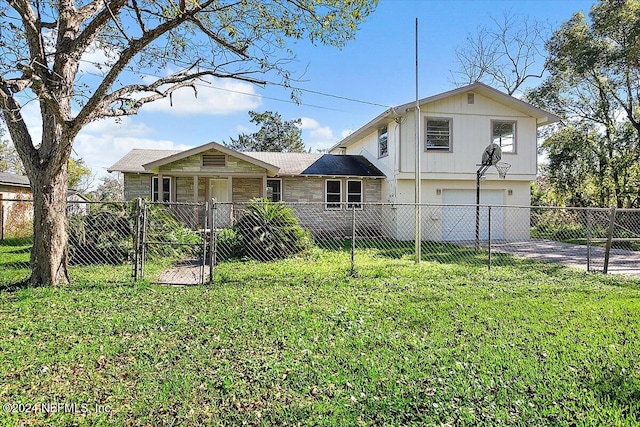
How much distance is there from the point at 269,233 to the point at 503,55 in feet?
70.9

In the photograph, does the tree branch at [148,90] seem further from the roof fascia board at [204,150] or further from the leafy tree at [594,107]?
the leafy tree at [594,107]

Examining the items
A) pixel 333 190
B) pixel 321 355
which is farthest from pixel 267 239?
pixel 333 190

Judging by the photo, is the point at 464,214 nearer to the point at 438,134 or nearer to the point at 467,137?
the point at 467,137

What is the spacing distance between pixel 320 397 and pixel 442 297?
3433mm

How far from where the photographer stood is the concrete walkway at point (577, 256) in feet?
29.3

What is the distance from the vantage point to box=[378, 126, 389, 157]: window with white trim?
15.5 meters

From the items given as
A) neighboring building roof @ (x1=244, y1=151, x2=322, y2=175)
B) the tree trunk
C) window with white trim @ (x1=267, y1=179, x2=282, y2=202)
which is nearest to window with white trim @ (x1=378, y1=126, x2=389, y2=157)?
neighboring building roof @ (x1=244, y1=151, x2=322, y2=175)

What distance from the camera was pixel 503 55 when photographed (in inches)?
937

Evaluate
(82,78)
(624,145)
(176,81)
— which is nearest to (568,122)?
(624,145)

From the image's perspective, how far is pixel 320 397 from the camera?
300cm

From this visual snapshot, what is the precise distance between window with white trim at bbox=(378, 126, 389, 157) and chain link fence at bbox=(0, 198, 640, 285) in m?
2.45

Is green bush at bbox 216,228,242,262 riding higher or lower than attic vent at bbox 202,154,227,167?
lower

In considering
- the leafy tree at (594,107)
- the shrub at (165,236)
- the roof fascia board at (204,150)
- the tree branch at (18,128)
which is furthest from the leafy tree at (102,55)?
the leafy tree at (594,107)

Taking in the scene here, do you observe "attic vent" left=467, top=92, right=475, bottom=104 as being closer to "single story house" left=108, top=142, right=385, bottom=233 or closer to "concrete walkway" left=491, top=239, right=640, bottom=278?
"single story house" left=108, top=142, right=385, bottom=233
